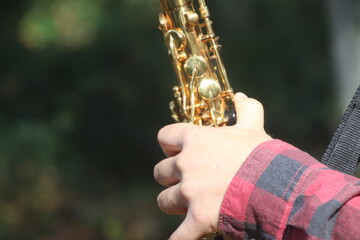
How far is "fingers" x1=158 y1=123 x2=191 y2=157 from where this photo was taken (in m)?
1.23

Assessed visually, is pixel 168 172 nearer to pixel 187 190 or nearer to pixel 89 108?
pixel 187 190

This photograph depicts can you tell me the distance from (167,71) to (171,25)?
5.10 m

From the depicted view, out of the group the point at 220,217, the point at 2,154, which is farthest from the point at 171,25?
the point at 2,154

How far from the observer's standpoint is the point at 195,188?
115 cm

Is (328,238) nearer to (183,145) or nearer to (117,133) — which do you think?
(183,145)

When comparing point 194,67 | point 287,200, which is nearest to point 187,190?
point 287,200

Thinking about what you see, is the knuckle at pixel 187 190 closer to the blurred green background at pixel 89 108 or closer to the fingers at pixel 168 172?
the fingers at pixel 168 172

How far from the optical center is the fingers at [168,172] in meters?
1.22

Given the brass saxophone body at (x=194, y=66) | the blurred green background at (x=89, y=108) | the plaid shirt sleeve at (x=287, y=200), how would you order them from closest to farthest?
1. the plaid shirt sleeve at (x=287, y=200)
2. the brass saxophone body at (x=194, y=66)
3. the blurred green background at (x=89, y=108)

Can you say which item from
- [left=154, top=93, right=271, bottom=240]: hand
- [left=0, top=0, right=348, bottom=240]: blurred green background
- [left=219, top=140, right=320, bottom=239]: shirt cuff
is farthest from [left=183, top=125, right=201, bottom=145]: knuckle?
[left=0, top=0, right=348, bottom=240]: blurred green background

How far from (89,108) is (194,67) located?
5.21 metres

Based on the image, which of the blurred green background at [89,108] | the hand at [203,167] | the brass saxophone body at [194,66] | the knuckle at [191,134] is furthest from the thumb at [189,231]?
the blurred green background at [89,108]

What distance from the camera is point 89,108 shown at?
6.59 m

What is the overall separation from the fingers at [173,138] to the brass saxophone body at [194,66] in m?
0.17
